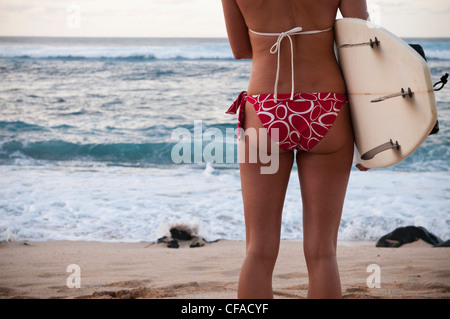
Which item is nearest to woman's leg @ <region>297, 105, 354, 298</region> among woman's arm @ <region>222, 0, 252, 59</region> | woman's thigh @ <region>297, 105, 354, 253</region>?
woman's thigh @ <region>297, 105, 354, 253</region>

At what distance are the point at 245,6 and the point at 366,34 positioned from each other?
470 millimetres

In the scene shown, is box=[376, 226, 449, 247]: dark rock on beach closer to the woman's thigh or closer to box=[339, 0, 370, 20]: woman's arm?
the woman's thigh

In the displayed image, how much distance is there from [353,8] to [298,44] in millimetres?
248

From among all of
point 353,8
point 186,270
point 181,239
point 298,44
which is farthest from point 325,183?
point 181,239

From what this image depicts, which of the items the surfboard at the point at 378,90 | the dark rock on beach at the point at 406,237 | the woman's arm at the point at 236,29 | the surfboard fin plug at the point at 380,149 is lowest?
the dark rock on beach at the point at 406,237

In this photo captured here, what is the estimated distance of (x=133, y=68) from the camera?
18531 millimetres

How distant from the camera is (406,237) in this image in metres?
5.18

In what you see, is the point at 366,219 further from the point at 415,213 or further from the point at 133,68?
the point at 133,68

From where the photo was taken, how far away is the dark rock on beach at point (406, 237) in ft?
16.9

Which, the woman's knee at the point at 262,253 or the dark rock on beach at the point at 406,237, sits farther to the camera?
the dark rock on beach at the point at 406,237

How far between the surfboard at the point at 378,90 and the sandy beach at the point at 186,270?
5.82ft

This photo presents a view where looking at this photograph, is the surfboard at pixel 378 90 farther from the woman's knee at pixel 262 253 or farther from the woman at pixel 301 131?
the woman's knee at pixel 262 253

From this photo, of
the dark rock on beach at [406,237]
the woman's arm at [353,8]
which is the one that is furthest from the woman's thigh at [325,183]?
the dark rock on beach at [406,237]
